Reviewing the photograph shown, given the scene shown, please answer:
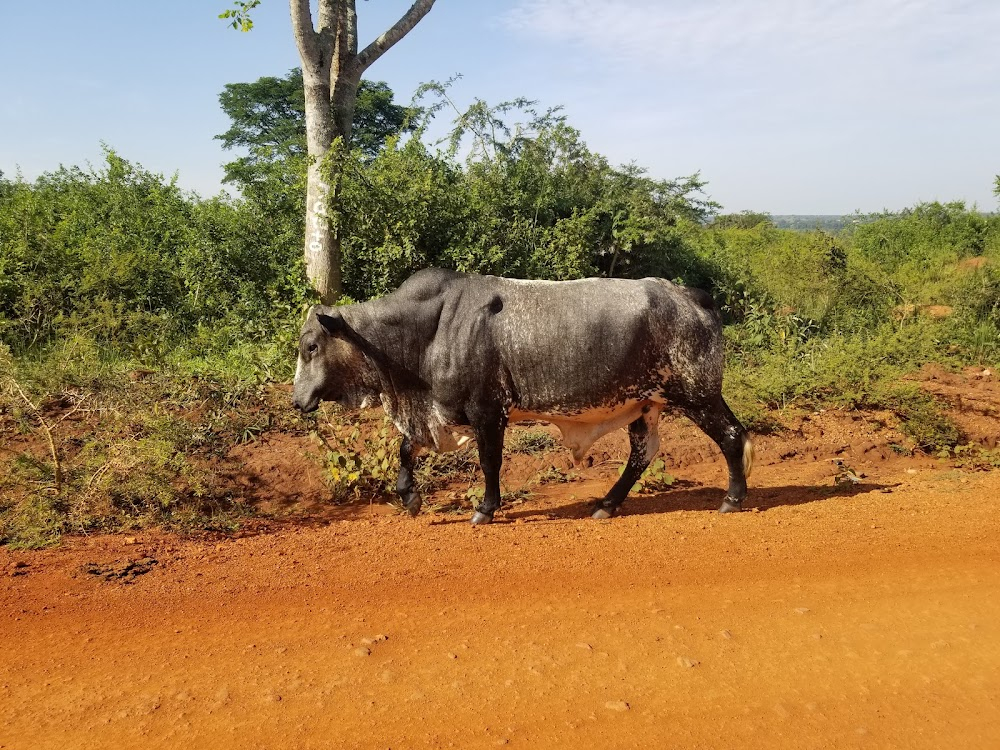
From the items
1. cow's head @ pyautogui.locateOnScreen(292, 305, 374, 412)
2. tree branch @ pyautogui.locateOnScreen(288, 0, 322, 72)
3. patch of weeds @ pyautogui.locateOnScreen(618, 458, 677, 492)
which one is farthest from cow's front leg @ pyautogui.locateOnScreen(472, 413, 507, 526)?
tree branch @ pyautogui.locateOnScreen(288, 0, 322, 72)

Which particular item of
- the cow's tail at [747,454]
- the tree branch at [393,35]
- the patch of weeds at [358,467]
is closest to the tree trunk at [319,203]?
the tree branch at [393,35]

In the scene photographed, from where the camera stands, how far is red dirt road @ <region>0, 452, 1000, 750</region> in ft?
10.2

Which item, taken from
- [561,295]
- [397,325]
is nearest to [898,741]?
[561,295]

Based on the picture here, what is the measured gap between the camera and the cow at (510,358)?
571cm

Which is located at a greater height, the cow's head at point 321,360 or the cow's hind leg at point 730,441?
the cow's head at point 321,360

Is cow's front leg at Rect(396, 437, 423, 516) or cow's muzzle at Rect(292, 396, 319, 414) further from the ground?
cow's muzzle at Rect(292, 396, 319, 414)

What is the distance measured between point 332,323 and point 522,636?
2.79m

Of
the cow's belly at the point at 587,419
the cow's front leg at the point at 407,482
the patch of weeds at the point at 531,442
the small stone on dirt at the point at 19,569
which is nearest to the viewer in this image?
the small stone on dirt at the point at 19,569

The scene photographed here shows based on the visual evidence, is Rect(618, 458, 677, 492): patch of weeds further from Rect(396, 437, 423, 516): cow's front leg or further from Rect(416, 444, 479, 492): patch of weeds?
Rect(396, 437, 423, 516): cow's front leg

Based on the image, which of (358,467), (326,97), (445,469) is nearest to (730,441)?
(445,469)

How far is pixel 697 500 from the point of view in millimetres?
6527

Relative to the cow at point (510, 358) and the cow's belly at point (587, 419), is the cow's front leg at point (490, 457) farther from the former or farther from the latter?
the cow's belly at point (587, 419)

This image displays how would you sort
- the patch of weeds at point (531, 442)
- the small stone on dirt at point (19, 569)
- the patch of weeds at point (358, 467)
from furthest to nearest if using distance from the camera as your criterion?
1. the patch of weeds at point (531, 442)
2. the patch of weeds at point (358, 467)
3. the small stone on dirt at point (19, 569)

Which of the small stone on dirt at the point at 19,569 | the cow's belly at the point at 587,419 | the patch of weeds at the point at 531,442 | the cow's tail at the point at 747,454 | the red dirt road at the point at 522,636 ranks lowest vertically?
the red dirt road at the point at 522,636
